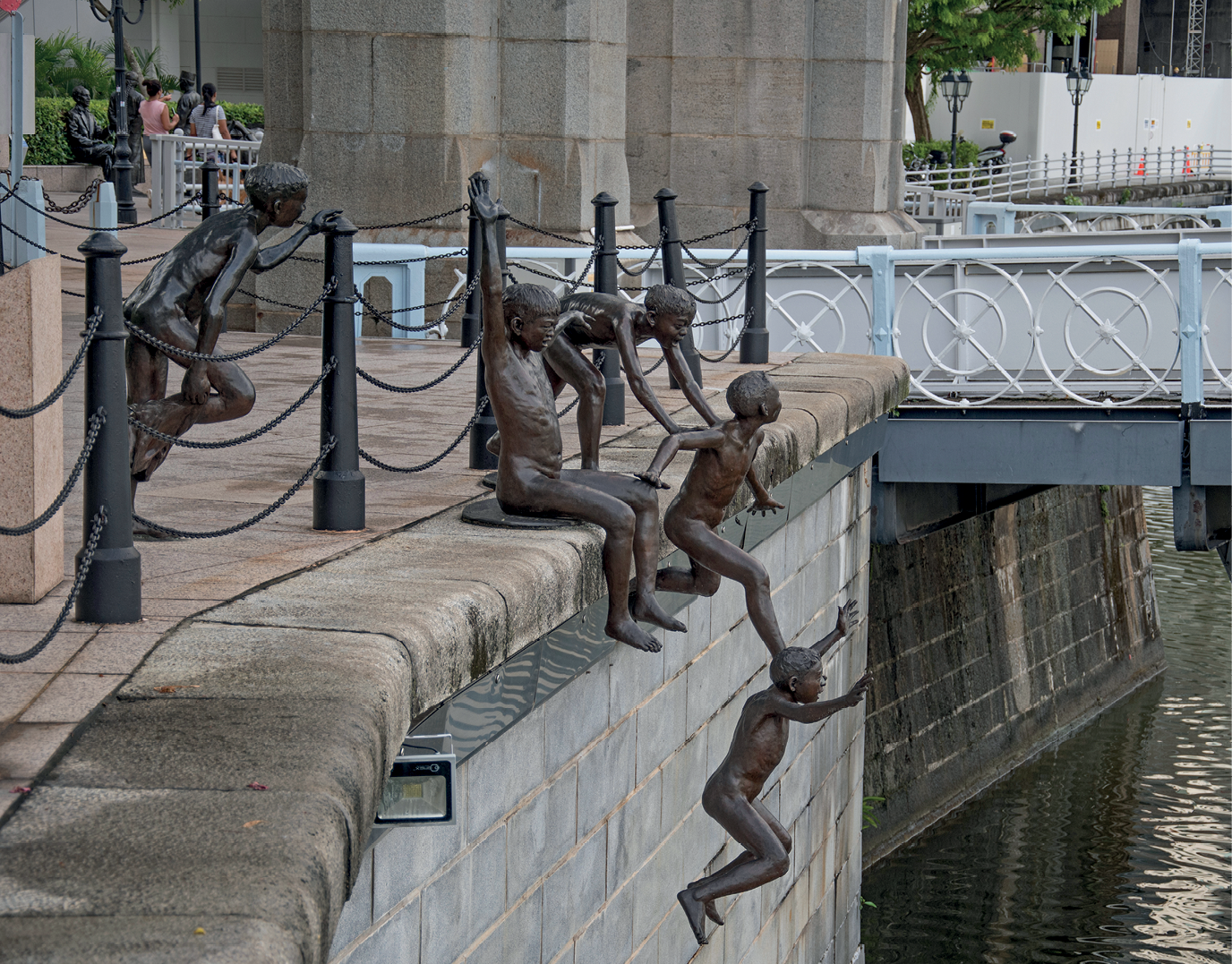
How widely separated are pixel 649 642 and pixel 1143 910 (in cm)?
833

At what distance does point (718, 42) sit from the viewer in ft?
50.2

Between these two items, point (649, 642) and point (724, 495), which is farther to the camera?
point (724, 495)

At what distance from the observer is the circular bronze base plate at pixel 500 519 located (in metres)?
5.13

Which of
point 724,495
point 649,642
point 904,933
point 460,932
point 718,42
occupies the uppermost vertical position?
point 718,42

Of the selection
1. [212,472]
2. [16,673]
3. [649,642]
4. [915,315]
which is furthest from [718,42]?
[16,673]

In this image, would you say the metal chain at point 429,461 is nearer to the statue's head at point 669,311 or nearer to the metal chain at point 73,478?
the statue's head at point 669,311

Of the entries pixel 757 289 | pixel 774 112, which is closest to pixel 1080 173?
pixel 774 112

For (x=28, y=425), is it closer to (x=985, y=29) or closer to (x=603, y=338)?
(x=603, y=338)

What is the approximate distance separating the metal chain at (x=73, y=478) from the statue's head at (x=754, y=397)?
192cm

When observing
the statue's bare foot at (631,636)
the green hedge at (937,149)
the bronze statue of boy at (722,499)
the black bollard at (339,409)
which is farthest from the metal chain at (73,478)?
the green hedge at (937,149)

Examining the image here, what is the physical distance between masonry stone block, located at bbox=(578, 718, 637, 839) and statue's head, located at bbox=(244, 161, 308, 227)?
1.92 meters

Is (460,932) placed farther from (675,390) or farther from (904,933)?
(904,933)

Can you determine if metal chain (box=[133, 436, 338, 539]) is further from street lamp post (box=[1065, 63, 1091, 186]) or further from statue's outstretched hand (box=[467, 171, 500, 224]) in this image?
street lamp post (box=[1065, 63, 1091, 186])

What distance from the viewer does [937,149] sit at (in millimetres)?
41875
